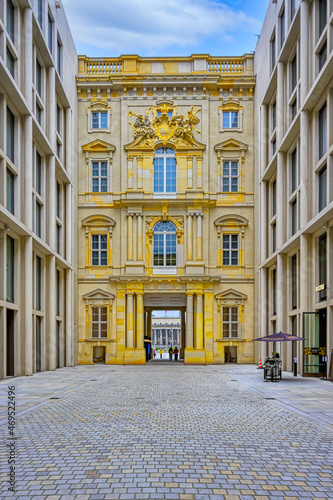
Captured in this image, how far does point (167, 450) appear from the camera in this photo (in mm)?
8969

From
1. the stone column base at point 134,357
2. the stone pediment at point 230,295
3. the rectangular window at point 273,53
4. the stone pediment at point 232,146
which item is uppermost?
the rectangular window at point 273,53

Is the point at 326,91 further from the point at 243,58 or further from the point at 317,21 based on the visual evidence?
the point at 243,58

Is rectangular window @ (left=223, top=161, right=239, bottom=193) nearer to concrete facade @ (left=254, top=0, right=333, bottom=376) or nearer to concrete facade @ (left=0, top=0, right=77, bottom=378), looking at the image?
concrete facade @ (left=254, top=0, right=333, bottom=376)

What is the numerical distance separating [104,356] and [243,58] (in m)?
23.3

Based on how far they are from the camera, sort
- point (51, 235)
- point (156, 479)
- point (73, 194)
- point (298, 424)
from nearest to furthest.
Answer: point (156, 479), point (298, 424), point (51, 235), point (73, 194)

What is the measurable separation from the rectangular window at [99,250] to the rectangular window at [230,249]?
8.29 meters

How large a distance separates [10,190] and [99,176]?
49.9ft

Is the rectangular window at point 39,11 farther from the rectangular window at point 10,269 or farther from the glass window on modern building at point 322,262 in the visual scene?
the glass window on modern building at point 322,262

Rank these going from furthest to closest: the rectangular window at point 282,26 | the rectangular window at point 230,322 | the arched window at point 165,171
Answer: the arched window at point 165,171 → the rectangular window at point 230,322 → the rectangular window at point 282,26

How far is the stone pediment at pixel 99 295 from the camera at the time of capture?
38706mm

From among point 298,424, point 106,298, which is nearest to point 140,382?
point 298,424

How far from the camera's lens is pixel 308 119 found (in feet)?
85.4

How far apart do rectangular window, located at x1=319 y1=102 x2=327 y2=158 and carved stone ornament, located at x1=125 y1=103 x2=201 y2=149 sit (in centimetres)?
1520

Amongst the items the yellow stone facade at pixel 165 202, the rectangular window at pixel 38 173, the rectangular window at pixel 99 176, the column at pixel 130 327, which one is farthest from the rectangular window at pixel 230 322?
the rectangular window at pixel 38 173
